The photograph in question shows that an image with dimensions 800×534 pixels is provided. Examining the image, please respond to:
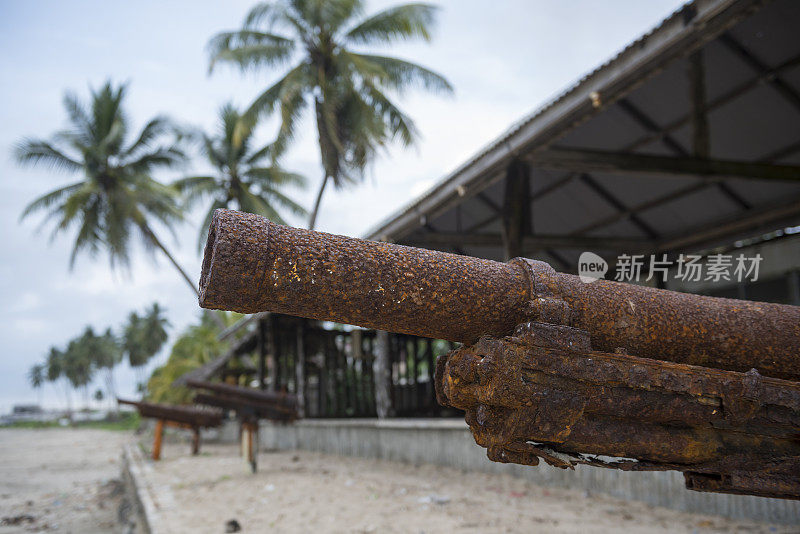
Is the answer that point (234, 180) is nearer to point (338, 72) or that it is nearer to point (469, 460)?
point (338, 72)

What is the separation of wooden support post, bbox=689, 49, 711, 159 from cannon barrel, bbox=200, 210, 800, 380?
12.7 feet

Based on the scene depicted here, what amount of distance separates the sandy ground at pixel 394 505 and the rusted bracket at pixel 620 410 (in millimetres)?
3009

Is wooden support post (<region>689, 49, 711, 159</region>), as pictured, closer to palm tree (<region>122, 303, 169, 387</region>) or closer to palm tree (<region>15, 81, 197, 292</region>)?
palm tree (<region>15, 81, 197, 292</region>)

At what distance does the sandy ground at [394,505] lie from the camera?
5.32m

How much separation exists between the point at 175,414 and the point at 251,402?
4.73 m

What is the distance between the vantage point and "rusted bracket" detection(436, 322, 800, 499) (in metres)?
1.86

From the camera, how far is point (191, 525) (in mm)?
6422

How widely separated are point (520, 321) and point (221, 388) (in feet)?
30.3

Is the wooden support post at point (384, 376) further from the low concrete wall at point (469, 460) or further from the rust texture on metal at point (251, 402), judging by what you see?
the rust texture on metal at point (251, 402)

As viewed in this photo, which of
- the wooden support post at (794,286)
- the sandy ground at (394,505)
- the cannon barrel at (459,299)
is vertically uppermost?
the wooden support post at (794,286)

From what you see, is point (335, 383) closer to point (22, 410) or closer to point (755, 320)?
point (755, 320)

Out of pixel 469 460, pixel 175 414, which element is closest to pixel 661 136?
pixel 469 460

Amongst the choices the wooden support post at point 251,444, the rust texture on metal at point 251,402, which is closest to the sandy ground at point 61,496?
the wooden support post at point 251,444

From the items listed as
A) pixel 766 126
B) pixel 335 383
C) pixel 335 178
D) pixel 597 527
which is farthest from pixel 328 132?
pixel 597 527
